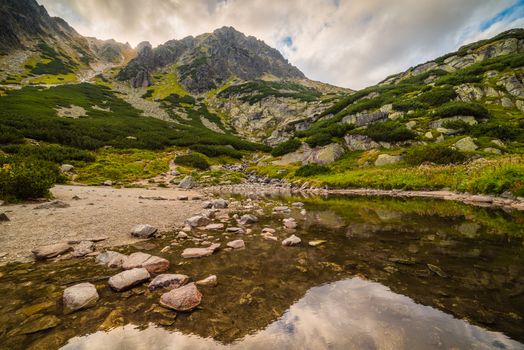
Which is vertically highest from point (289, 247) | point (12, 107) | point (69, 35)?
point (69, 35)

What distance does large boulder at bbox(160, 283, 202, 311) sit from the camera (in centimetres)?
383

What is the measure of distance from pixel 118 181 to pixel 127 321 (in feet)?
94.8

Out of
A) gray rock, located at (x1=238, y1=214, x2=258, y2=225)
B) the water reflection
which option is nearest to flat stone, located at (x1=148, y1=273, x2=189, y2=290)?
the water reflection

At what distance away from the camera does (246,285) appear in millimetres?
4730

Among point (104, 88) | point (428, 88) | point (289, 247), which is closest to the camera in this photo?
point (289, 247)

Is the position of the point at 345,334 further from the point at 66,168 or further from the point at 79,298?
the point at 66,168

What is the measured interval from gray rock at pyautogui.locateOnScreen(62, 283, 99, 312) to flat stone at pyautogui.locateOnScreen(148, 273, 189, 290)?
0.91 m

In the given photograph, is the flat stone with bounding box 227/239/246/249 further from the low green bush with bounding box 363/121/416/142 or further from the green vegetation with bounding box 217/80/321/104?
the green vegetation with bounding box 217/80/321/104

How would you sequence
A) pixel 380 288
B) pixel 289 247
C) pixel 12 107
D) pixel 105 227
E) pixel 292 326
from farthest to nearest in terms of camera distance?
pixel 12 107 → pixel 105 227 → pixel 289 247 → pixel 380 288 → pixel 292 326

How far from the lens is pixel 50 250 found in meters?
6.00

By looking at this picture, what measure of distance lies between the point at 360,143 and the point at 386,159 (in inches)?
380

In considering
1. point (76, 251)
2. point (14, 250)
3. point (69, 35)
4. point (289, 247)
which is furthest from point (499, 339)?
point (69, 35)

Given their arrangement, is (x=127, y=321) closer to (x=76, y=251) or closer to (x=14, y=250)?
(x=76, y=251)

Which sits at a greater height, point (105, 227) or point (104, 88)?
point (104, 88)
